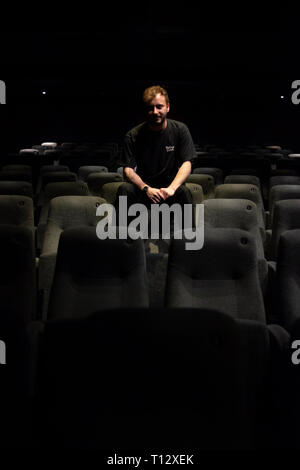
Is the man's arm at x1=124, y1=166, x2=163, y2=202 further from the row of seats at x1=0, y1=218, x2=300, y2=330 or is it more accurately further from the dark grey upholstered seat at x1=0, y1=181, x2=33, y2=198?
the dark grey upholstered seat at x1=0, y1=181, x2=33, y2=198

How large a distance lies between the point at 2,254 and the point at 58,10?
30.5 ft

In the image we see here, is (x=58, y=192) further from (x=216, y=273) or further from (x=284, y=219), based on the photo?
(x=216, y=273)

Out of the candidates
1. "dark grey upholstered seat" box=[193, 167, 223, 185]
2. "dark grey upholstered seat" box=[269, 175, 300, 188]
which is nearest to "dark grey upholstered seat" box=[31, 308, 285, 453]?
"dark grey upholstered seat" box=[269, 175, 300, 188]

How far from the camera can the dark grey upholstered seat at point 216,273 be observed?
2.49 m

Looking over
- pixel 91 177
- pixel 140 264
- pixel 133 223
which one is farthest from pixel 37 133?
pixel 140 264

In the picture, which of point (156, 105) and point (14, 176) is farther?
point (14, 176)

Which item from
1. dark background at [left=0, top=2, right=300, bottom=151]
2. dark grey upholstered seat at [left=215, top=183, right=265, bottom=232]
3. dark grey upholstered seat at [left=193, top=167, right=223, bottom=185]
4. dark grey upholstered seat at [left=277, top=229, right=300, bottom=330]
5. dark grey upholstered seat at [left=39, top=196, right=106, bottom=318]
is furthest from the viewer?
dark background at [left=0, top=2, right=300, bottom=151]

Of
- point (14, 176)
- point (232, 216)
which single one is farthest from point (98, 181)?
point (232, 216)

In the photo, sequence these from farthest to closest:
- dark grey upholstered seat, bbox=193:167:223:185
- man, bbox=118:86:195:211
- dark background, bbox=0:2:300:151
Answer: dark background, bbox=0:2:300:151 → dark grey upholstered seat, bbox=193:167:223:185 → man, bbox=118:86:195:211

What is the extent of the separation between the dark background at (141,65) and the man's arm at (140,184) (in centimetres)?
756

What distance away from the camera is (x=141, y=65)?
13328 millimetres

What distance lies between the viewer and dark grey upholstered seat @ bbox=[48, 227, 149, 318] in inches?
96.1

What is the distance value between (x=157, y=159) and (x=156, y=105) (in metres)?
0.38

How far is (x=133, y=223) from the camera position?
12.0 ft
